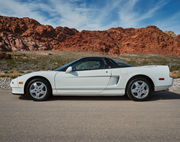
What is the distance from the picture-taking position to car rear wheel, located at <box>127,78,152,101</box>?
12.6 feet

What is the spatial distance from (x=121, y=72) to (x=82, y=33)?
108476 millimetres

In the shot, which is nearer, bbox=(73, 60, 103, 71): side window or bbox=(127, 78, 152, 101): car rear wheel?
bbox=(127, 78, 152, 101): car rear wheel

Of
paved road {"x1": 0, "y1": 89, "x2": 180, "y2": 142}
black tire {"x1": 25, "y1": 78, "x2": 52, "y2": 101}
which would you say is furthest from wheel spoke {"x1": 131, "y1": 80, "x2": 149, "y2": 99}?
black tire {"x1": 25, "y1": 78, "x2": 52, "y2": 101}

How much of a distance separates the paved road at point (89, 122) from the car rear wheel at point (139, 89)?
312 mm

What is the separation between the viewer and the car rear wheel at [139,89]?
152 inches

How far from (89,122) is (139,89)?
196 cm

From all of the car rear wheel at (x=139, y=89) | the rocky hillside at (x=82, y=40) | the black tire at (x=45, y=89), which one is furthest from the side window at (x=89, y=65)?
the rocky hillside at (x=82, y=40)

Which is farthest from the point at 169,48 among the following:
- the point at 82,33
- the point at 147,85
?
the point at 147,85

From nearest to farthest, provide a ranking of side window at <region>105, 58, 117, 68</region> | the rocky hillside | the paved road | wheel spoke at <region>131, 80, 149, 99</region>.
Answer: the paved road → wheel spoke at <region>131, 80, 149, 99</region> → side window at <region>105, 58, 117, 68</region> → the rocky hillside

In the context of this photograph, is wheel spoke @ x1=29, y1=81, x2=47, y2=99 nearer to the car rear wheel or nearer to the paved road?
the paved road

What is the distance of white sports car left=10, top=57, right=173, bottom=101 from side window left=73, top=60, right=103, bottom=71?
0.12m

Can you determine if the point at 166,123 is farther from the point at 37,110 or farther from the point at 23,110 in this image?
the point at 23,110

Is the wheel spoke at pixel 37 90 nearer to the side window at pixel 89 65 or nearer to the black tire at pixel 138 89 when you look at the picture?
the side window at pixel 89 65

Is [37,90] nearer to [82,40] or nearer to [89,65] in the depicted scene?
→ [89,65]
